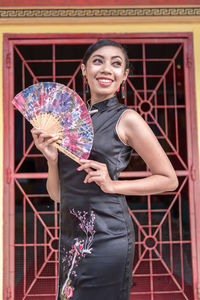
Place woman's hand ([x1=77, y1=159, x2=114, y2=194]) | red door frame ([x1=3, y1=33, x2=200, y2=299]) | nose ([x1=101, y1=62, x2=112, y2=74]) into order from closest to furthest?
woman's hand ([x1=77, y1=159, x2=114, y2=194]) → nose ([x1=101, y1=62, x2=112, y2=74]) → red door frame ([x1=3, y1=33, x2=200, y2=299])

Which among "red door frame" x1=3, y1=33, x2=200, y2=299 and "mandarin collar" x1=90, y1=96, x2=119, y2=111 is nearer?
"mandarin collar" x1=90, y1=96, x2=119, y2=111

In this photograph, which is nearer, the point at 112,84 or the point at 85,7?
the point at 112,84

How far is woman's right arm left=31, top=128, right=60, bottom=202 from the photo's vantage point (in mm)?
1256

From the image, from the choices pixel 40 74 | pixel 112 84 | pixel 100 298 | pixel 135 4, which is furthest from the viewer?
pixel 40 74

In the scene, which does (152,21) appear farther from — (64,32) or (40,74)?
(40,74)

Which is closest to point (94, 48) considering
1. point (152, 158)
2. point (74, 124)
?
point (74, 124)

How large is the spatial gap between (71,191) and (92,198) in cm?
8

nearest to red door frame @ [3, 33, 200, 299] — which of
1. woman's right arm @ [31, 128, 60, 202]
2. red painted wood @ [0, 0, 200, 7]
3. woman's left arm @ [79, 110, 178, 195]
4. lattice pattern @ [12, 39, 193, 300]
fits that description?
lattice pattern @ [12, 39, 193, 300]

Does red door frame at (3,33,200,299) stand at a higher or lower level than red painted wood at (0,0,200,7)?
lower

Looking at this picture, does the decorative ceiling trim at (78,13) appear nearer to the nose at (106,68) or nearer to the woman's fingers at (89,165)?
the nose at (106,68)

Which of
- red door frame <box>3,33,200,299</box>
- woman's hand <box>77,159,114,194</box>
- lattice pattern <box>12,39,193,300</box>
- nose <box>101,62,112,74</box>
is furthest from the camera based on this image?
lattice pattern <box>12,39,193,300</box>

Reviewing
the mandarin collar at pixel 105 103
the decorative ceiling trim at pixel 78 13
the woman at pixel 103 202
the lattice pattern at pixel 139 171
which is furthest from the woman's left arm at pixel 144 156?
the decorative ceiling trim at pixel 78 13

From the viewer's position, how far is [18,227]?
3734 mm

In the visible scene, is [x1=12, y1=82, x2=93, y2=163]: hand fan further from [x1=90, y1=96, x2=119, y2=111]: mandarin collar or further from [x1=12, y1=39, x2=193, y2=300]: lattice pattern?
[x1=12, y1=39, x2=193, y2=300]: lattice pattern
